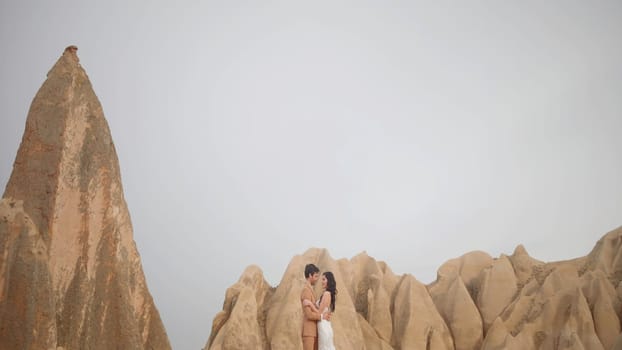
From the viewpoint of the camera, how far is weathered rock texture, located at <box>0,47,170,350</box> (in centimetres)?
904

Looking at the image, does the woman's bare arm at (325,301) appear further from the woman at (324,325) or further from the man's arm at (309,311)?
the man's arm at (309,311)

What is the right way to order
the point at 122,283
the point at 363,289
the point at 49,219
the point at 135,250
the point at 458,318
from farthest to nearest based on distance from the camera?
1. the point at 363,289
2. the point at 458,318
3. the point at 135,250
4. the point at 122,283
5. the point at 49,219

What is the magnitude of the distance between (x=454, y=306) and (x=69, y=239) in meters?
21.4

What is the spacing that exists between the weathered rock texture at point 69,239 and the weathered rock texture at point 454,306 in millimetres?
13853

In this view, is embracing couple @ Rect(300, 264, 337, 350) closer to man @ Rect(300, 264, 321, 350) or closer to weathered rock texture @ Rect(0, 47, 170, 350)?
man @ Rect(300, 264, 321, 350)

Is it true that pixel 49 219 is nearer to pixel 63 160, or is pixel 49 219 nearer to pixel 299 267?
pixel 63 160

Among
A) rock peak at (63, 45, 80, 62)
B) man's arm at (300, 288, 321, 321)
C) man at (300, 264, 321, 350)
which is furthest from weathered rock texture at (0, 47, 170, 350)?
man's arm at (300, 288, 321, 321)

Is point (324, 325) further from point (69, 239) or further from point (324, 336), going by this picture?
point (69, 239)

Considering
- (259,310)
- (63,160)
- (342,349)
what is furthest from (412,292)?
(63,160)

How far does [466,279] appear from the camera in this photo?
3011cm

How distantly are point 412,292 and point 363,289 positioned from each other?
265 centimetres

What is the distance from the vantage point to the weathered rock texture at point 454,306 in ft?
80.2

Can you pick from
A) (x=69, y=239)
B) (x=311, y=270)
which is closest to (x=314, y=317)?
(x=311, y=270)

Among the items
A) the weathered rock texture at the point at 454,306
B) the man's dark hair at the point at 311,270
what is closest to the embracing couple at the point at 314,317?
the man's dark hair at the point at 311,270
